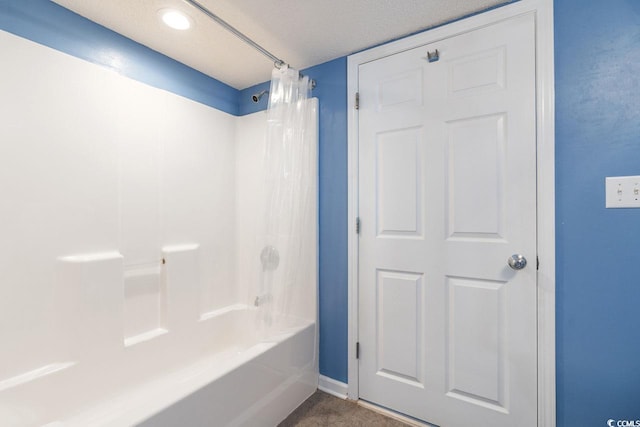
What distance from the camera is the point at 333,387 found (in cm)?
196

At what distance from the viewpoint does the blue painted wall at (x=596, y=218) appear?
1223 millimetres

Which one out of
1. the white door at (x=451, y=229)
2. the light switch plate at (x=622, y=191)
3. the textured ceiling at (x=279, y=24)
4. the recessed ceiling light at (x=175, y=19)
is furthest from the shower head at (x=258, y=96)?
the light switch plate at (x=622, y=191)

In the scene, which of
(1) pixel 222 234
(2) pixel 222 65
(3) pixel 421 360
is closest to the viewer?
(3) pixel 421 360

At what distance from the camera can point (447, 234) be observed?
1604 millimetres

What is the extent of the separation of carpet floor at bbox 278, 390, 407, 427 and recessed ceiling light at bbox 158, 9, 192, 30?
7.38 ft

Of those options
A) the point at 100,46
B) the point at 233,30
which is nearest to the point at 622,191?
the point at 233,30

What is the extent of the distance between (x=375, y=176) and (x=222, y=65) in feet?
4.33

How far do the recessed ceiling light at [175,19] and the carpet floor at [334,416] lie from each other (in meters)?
2.25

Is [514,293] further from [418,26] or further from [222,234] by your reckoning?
[222,234]

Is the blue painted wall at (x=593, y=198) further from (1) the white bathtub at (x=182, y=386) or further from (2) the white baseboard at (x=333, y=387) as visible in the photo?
(1) the white bathtub at (x=182, y=386)

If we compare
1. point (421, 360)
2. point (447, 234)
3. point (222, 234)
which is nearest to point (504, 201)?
point (447, 234)

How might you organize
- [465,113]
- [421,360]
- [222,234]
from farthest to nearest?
[222,234] < [421,360] < [465,113]

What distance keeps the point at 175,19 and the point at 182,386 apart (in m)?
1.79

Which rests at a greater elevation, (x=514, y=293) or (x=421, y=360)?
(x=514, y=293)
